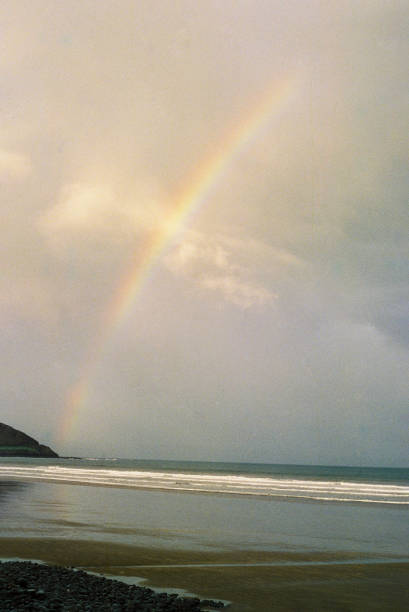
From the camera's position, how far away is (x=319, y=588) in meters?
13.4

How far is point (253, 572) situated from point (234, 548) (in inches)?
160

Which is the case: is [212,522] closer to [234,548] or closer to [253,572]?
[234,548]

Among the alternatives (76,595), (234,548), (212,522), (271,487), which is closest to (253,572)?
(234,548)

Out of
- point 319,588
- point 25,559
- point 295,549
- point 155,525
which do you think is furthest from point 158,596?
point 155,525

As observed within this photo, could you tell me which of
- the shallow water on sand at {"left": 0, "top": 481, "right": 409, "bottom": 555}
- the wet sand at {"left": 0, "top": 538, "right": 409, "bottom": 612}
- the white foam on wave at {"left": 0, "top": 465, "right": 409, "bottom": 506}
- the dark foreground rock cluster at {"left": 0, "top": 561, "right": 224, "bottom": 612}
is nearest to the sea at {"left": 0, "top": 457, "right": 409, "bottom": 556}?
the shallow water on sand at {"left": 0, "top": 481, "right": 409, "bottom": 555}

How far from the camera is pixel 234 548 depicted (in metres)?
19.1

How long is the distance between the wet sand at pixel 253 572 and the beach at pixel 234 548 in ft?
0.09

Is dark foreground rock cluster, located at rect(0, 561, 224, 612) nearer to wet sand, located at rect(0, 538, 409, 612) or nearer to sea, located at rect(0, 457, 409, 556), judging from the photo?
wet sand, located at rect(0, 538, 409, 612)

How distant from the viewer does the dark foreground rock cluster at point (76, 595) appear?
10.3 meters

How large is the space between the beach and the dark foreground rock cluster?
962mm

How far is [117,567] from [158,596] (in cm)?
412

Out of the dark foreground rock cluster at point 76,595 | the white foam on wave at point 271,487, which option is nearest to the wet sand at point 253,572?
the dark foreground rock cluster at point 76,595

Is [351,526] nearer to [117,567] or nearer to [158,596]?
[117,567]

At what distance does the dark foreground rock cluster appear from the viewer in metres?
10.3
